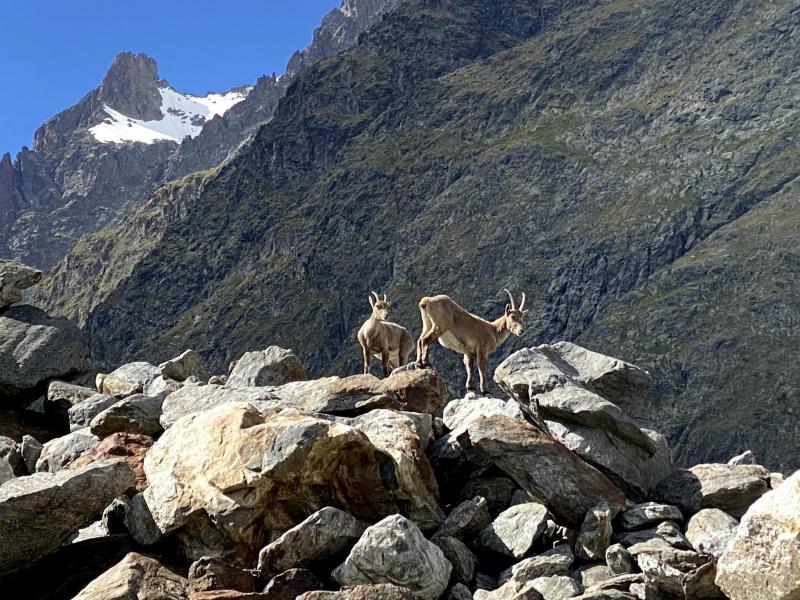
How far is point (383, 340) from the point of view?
36.3 m

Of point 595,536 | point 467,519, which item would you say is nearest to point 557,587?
point 595,536

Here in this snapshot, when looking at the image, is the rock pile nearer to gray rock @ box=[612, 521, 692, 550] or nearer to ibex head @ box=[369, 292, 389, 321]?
gray rock @ box=[612, 521, 692, 550]

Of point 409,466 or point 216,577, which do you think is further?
point 409,466

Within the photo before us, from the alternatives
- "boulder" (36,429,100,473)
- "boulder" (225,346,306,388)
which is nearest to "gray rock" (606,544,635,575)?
"boulder" (36,429,100,473)

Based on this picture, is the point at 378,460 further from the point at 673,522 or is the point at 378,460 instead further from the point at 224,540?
the point at 673,522

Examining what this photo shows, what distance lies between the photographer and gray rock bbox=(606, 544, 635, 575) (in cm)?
1728

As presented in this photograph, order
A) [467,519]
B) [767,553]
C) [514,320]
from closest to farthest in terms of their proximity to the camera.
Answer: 1. [767,553]
2. [467,519]
3. [514,320]

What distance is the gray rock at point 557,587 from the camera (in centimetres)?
1662

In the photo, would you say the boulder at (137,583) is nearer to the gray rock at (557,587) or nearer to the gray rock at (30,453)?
the gray rock at (557,587)

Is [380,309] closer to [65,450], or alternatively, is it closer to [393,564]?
[65,450]

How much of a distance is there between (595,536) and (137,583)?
887 cm

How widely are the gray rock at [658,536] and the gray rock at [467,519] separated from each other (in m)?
2.75

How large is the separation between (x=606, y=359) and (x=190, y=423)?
42.0 ft

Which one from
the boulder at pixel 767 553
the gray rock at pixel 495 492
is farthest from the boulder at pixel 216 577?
the boulder at pixel 767 553
